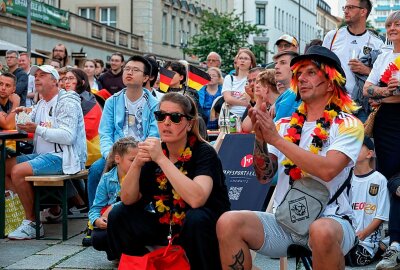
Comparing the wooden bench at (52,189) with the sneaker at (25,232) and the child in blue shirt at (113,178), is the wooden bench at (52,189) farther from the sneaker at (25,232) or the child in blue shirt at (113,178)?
the child in blue shirt at (113,178)

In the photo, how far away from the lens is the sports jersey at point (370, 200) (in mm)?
8445

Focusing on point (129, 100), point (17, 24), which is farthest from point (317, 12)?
point (129, 100)

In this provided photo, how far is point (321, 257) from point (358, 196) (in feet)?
10.8

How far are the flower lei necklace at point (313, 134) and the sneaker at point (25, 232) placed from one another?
4.40m

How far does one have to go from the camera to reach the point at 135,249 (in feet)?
20.3

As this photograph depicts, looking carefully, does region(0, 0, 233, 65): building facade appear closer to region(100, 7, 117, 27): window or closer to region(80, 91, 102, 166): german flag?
region(100, 7, 117, 27): window

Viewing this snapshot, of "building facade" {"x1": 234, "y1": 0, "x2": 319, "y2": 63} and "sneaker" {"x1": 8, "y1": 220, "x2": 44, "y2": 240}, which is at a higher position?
"building facade" {"x1": 234, "y1": 0, "x2": 319, "y2": 63}

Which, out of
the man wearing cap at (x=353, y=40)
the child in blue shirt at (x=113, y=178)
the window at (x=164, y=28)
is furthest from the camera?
the window at (x=164, y=28)

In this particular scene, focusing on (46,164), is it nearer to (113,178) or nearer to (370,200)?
(113,178)

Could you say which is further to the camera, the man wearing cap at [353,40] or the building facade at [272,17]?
the building facade at [272,17]

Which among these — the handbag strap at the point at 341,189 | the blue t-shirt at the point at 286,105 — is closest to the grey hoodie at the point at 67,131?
the blue t-shirt at the point at 286,105

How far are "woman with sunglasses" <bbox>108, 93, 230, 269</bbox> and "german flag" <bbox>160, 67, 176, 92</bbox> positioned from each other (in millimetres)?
6506

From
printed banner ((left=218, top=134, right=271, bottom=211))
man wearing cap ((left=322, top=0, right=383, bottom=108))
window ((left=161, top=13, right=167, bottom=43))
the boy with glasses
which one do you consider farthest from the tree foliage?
printed banner ((left=218, top=134, right=271, bottom=211))

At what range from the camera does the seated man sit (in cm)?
1077
